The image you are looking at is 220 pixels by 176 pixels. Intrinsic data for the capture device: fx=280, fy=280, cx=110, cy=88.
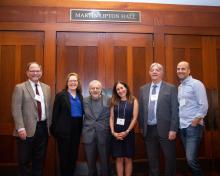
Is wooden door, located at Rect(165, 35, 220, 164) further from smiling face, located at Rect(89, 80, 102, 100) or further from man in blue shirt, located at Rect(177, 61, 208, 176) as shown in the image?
smiling face, located at Rect(89, 80, 102, 100)

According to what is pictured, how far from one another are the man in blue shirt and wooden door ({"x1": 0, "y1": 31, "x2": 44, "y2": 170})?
213cm

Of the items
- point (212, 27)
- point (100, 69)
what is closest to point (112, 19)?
point (100, 69)

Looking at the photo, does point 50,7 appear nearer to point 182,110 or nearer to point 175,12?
point 175,12

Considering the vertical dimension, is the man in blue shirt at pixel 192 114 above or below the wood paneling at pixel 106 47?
below

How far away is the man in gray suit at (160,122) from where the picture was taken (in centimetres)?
323

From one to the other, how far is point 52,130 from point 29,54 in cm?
142

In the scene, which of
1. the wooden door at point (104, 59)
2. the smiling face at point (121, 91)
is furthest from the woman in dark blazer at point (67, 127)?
the wooden door at point (104, 59)

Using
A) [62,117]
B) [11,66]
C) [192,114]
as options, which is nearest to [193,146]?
[192,114]

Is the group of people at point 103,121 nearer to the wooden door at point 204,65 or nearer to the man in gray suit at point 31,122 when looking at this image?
the man in gray suit at point 31,122

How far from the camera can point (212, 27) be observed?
450 centimetres

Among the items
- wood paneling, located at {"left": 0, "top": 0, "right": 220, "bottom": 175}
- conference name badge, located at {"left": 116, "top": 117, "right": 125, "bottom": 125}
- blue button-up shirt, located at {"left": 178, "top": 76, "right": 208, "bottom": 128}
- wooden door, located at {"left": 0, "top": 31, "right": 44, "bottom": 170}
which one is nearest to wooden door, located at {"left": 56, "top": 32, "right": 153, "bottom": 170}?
wood paneling, located at {"left": 0, "top": 0, "right": 220, "bottom": 175}

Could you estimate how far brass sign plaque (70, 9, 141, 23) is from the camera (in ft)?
13.9

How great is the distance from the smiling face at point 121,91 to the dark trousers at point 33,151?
37.2 inches

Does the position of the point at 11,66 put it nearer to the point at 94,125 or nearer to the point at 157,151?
the point at 94,125
